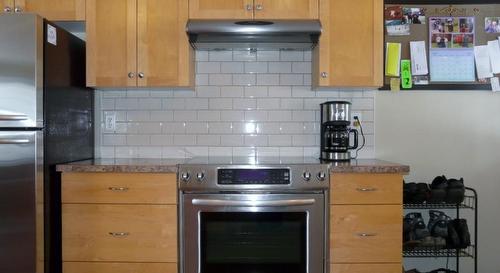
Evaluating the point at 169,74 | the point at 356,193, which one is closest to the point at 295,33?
the point at 169,74

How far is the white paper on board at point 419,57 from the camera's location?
2.86 m

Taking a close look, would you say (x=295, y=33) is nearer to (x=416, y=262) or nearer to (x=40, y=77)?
(x=40, y=77)

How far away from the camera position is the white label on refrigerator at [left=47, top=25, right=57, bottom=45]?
225cm

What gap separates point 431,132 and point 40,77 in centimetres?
247

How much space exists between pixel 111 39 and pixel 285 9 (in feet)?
3.60

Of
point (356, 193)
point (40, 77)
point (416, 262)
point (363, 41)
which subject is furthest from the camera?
point (416, 262)

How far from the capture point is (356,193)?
231cm

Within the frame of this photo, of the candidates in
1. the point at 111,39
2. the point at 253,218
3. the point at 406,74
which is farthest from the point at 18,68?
the point at 406,74

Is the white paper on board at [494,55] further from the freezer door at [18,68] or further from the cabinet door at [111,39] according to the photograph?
the freezer door at [18,68]

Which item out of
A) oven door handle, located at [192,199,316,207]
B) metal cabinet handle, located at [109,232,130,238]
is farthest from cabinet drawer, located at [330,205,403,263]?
metal cabinet handle, located at [109,232,130,238]

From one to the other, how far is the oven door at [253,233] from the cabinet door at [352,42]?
812 mm

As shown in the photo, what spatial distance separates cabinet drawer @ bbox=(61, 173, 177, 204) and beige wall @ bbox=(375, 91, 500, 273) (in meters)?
1.58

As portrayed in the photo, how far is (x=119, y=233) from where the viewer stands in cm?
232

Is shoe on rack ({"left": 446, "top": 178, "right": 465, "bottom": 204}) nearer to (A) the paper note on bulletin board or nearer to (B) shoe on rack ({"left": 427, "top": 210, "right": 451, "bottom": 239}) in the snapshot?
(B) shoe on rack ({"left": 427, "top": 210, "right": 451, "bottom": 239})
